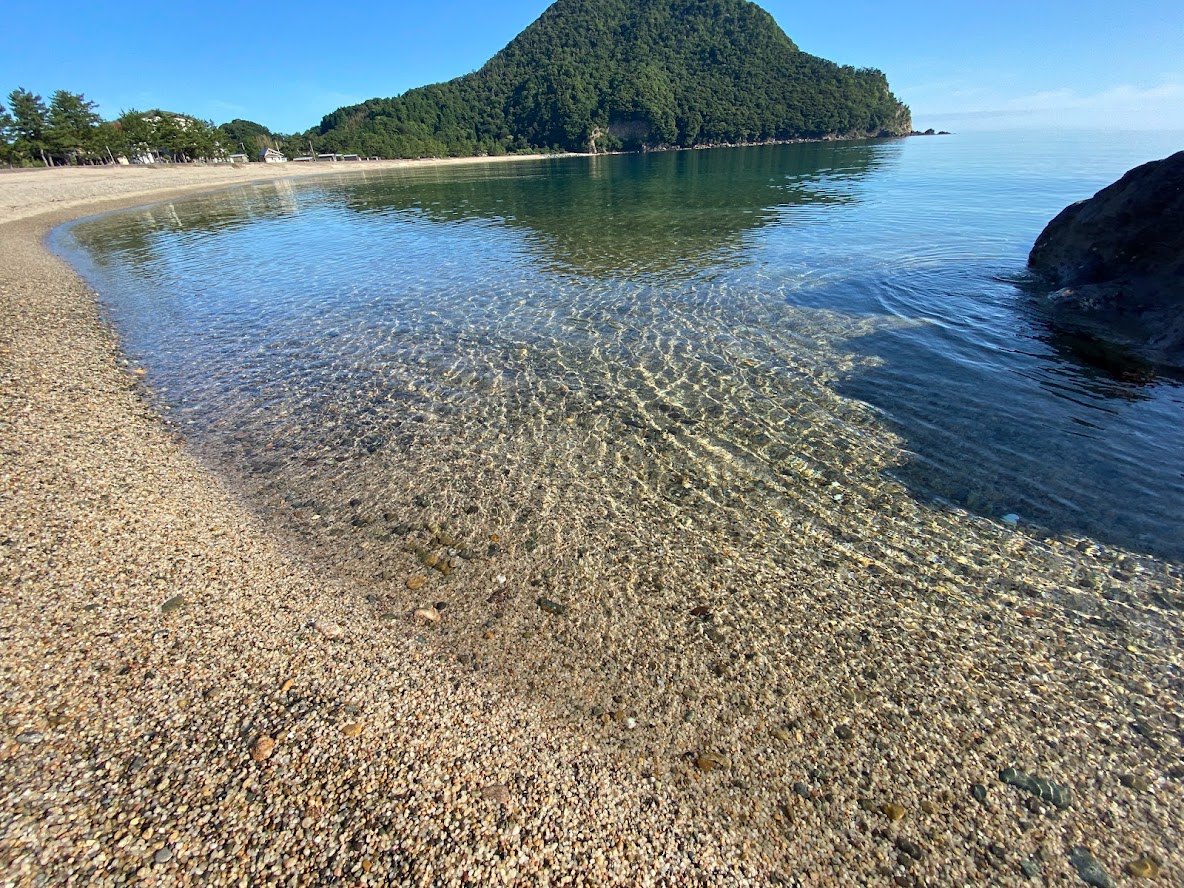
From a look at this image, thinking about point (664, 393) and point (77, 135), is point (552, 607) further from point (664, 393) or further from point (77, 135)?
point (77, 135)

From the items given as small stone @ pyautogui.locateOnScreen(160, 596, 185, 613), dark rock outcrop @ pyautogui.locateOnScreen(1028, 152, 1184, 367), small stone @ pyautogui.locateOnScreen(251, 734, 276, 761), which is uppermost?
dark rock outcrop @ pyautogui.locateOnScreen(1028, 152, 1184, 367)

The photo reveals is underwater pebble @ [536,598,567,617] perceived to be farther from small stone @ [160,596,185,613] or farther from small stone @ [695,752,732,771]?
small stone @ [160,596,185,613]

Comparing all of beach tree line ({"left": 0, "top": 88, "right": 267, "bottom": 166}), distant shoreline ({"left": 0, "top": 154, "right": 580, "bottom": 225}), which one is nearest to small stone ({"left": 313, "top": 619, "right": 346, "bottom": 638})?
distant shoreline ({"left": 0, "top": 154, "right": 580, "bottom": 225})

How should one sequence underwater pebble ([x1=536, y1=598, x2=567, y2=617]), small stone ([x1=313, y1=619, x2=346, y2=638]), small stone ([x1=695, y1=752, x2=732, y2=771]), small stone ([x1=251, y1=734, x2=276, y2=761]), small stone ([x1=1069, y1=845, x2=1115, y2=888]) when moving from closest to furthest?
small stone ([x1=1069, y1=845, x2=1115, y2=888]) < small stone ([x1=251, y1=734, x2=276, y2=761]) < small stone ([x1=695, y1=752, x2=732, y2=771]) < small stone ([x1=313, y1=619, x2=346, y2=638]) < underwater pebble ([x1=536, y1=598, x2=567, y2=617])

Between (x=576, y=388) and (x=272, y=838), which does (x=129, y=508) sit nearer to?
(x=272, y=838)

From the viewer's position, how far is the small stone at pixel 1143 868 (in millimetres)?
2963

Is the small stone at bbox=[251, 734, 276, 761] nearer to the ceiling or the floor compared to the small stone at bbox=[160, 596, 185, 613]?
nearer to the floor

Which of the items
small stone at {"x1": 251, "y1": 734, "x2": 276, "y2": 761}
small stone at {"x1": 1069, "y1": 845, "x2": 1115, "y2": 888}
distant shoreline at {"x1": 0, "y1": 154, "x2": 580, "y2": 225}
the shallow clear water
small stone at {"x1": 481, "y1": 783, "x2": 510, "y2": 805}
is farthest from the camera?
distant shoreline at {"x1": 0, "y1": 154, "x2": 580, "y2": 225}

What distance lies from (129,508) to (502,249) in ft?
64.5

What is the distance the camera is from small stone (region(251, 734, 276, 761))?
11.0 feet

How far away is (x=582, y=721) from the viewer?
12.7ft

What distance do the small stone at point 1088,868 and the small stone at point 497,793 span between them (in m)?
3.41

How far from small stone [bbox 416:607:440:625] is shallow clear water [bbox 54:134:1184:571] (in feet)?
4.66

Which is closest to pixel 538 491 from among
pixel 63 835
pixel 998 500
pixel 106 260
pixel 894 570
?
pixel 894 570
